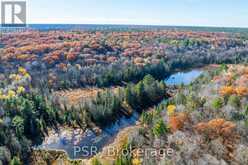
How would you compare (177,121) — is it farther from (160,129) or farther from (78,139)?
(78,139)

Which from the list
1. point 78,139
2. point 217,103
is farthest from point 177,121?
point 78,139

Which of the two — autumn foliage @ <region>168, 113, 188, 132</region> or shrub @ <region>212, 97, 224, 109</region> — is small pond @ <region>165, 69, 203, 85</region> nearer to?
shrub @ <region>212, 97, 224, 109</region>

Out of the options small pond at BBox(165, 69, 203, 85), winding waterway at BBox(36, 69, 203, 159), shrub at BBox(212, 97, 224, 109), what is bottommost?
winding waterway at BBox(36, 69, 203, 159)

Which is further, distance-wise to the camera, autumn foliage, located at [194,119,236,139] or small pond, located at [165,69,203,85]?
small pond, located at [165,69,203,85]

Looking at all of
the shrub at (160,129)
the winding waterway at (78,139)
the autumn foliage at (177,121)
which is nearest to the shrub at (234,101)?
the autumn foliage at (177,121)

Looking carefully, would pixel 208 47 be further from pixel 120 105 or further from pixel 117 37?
pixel 120 105

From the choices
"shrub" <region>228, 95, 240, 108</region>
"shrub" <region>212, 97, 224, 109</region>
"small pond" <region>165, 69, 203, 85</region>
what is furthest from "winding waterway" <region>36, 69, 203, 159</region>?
Answer: "small pond" <region>165, 69, 203, 85</region>

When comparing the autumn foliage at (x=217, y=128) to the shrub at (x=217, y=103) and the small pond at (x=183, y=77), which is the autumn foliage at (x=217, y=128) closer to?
the shrub at (x=217, y=103)

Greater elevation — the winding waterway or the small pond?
the small pond
